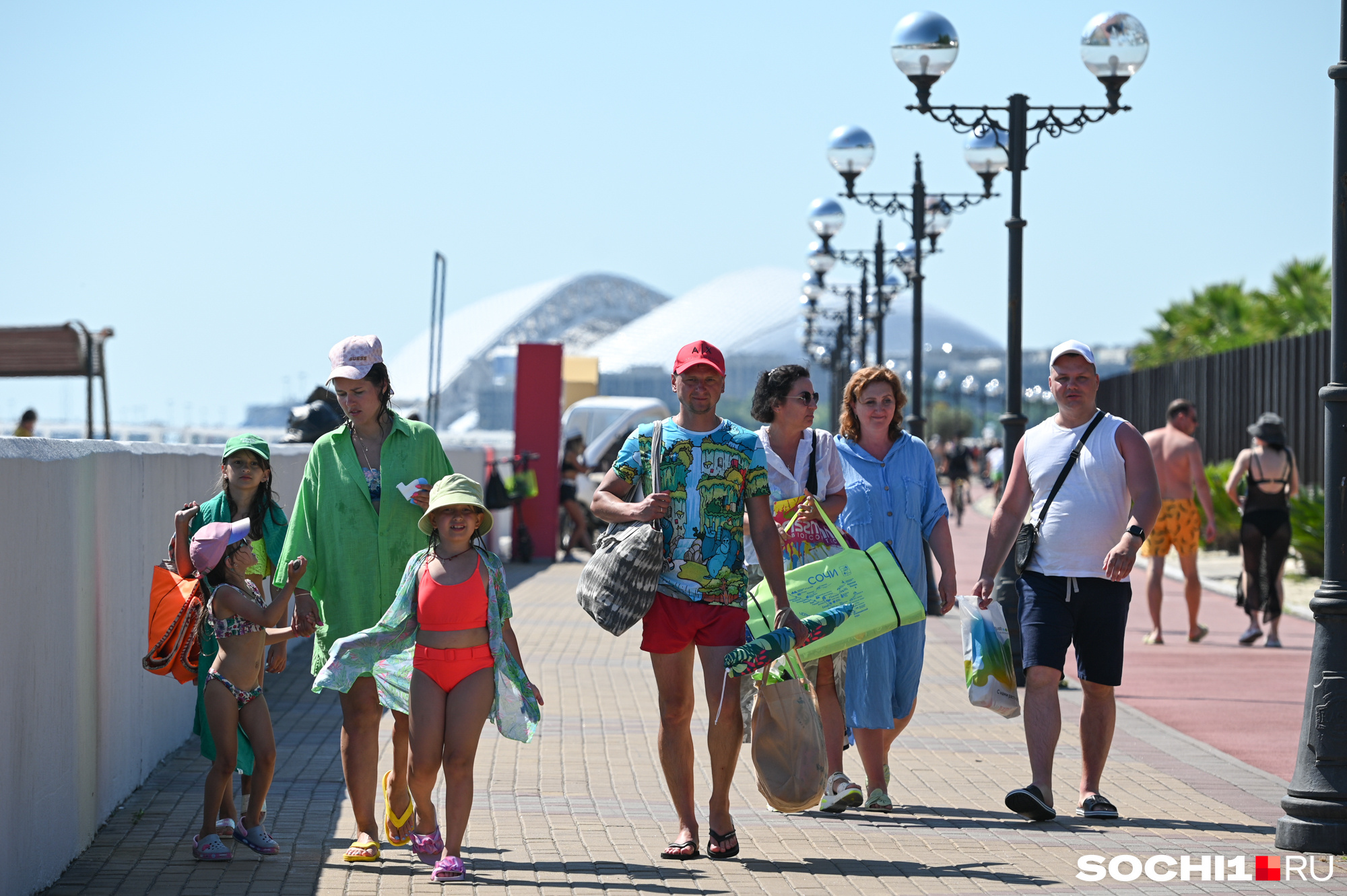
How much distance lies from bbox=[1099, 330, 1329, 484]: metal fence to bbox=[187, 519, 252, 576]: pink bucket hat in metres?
15.1

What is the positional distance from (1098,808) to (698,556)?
204 cm

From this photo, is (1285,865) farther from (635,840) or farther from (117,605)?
(117,605)

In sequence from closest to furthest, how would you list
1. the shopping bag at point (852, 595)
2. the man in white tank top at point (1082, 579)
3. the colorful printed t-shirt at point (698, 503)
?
the colorful printed t-shirt at point (698, 503) → the shopping bag at point (852, 595) → the man in white tank top at point (1082, 579)

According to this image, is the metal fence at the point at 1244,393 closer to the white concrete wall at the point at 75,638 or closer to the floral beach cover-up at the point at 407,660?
the white concrete wall at the point at 75,638

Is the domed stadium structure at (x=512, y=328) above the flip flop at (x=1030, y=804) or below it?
above

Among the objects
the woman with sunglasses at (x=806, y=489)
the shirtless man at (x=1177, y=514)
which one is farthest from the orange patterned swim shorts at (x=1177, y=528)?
the woman with sunglasses at (x=806, y=489)

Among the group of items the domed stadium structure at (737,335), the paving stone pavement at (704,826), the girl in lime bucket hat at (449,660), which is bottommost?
the paving stone pavement at (704,826)

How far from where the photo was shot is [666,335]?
153375 millimetres

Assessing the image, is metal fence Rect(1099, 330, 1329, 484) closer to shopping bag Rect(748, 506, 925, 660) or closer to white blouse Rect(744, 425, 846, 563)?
white blouse Rect(744, 425, 846, 563)

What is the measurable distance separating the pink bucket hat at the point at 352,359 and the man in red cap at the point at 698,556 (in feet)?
2.97

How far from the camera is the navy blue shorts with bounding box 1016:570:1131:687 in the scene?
686cm

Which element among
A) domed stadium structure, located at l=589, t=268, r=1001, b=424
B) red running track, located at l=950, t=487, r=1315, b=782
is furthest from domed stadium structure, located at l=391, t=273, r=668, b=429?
red running track, located at l=950, t=487, r=1315, b=782

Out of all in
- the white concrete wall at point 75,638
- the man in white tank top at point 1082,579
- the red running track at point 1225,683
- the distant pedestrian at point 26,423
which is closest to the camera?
the white concrete wall at point 75,638

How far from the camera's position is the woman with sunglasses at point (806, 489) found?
6980 millimetres
